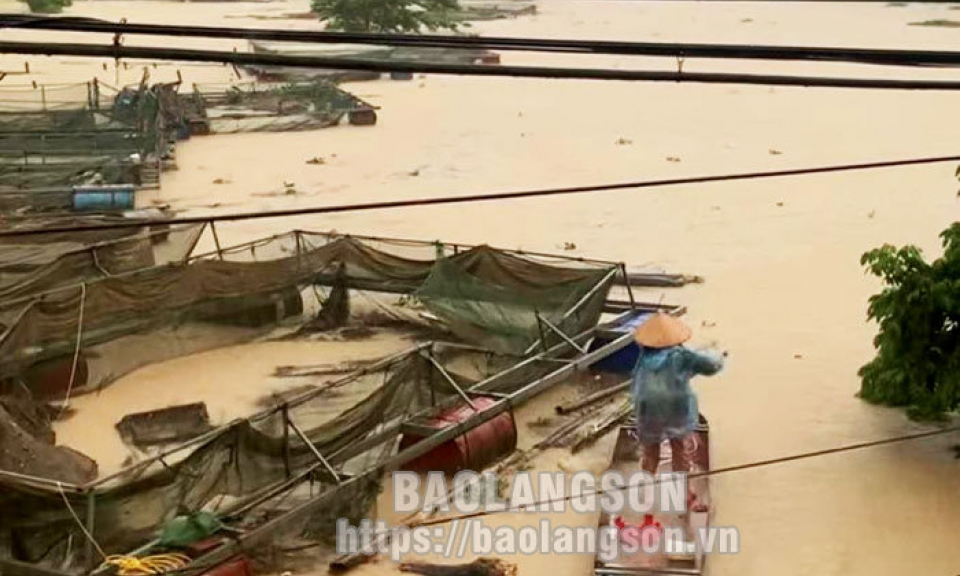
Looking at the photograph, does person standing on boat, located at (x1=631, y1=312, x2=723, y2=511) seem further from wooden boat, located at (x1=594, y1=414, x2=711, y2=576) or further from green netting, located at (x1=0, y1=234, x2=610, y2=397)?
green netting, located at (x1=0, y1=234, x2=610, y2=397)

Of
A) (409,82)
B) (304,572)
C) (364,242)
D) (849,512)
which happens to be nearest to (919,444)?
(849,512)

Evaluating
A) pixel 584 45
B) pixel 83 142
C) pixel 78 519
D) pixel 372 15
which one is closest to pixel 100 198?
pixel 83 142

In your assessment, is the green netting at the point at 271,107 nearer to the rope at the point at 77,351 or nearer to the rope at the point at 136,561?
the rope at the point at 77,351

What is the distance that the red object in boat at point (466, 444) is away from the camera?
9617mm

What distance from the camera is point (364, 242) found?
14391mm

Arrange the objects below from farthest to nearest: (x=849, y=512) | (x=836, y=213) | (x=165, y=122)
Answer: (x=165, y=122)
(x=836, y=213)
(x=849, y=512)

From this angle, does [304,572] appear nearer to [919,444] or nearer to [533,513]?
[533,513]

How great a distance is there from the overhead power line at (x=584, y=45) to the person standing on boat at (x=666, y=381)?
350 cm

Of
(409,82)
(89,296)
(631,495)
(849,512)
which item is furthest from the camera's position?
(409,82)

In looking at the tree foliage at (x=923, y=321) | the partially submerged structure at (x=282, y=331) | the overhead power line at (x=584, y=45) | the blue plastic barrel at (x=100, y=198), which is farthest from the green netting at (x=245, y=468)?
the blue plastic barrel at (x=100, y=198)

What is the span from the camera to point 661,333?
888cm

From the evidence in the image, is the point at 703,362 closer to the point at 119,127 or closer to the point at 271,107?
the point at 119,127

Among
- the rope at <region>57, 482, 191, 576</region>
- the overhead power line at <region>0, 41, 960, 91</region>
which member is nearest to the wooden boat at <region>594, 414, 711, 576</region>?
Answer: the rope at <region>57, 482, 191, 576</region>

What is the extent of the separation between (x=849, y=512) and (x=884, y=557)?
0.72 meters
